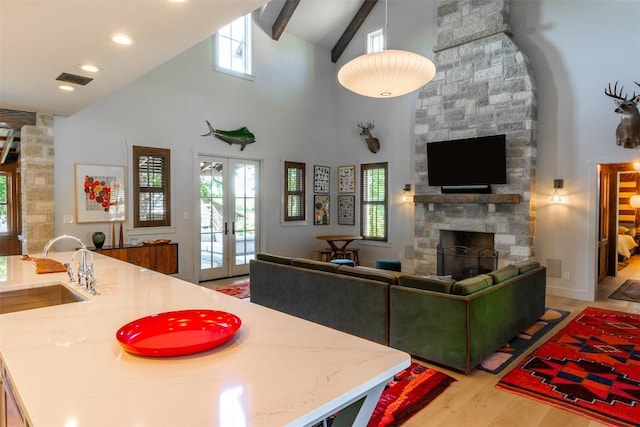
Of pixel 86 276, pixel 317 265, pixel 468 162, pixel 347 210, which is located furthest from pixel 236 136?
pixel 86 276

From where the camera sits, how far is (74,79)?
3.70 meters

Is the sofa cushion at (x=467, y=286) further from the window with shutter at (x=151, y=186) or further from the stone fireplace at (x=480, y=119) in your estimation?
the window with shutter at (x=151, y=186)

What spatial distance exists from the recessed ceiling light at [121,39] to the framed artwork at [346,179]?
19.8ft

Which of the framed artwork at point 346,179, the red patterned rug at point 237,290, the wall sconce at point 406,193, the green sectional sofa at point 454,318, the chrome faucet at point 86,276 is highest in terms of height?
the framed artwork at point 346,179

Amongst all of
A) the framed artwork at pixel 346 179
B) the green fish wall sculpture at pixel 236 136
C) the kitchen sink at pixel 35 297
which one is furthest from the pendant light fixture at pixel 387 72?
the framed artwork at pixel 346 179

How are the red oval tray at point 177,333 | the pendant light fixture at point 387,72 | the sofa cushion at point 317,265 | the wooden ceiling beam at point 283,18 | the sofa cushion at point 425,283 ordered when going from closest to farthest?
1. the red oval tray at point 177,333
2. the sofa cushion at point 425,283
3. the pendant light fixture at point 387,72
4. the sofa cushion at point 317,265
5. the wooden ceiling beam at point 283,18

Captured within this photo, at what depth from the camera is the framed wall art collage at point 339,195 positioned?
849 cm

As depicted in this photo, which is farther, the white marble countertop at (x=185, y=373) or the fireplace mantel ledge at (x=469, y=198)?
the fireplace mantel ledge at (x=469, y=198)

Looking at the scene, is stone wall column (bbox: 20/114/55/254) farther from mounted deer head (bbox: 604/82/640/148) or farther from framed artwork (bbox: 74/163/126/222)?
mounted deer head (bbox: 604/82/640/148)

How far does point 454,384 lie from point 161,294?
2301 mm

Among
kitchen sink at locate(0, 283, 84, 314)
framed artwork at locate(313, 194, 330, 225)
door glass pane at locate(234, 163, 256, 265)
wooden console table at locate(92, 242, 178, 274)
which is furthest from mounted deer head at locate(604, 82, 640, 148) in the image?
wooden console table at locate(92, 242, 178, 274)

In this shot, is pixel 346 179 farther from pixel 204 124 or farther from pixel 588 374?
pixel 588 374

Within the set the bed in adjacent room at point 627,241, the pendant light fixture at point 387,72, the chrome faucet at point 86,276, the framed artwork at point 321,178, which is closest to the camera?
the chrome faucet at point 86,276

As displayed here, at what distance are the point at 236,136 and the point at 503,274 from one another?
5.07 m
